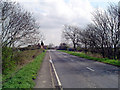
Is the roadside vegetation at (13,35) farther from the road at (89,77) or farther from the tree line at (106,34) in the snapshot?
the tree line at (106,34)

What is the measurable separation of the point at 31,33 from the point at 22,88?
9859 mm

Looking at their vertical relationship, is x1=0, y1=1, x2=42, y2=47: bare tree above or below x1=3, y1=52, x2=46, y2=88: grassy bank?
above

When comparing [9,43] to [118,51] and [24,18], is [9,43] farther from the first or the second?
[118,51]

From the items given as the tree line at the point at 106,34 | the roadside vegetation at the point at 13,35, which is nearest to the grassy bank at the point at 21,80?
the roadside vegetation at the point at 13,35

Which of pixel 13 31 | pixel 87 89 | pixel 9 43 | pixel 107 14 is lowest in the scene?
pixel 87 89

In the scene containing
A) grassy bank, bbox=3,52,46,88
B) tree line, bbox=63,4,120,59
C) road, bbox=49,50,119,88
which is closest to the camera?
grassy bank, bbox=3,52,46,88

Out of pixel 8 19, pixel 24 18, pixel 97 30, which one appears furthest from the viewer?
pixel 97 30

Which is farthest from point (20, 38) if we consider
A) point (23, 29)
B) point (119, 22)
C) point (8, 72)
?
point (119, 22)

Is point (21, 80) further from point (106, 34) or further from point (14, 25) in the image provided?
point (106, 34)

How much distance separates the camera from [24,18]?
1327 centimetres

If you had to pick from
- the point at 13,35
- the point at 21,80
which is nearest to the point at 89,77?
the point at 21,80

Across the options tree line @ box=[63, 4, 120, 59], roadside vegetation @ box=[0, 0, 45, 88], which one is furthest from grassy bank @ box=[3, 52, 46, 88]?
tree line @ box=[63, 4, 120, 59]

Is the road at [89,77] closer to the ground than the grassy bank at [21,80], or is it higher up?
closer to the ground

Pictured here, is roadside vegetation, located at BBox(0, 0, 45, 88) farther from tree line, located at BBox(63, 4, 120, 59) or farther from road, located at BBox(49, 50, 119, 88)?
tree line, located at BBox(63, 4, 120, 59)
